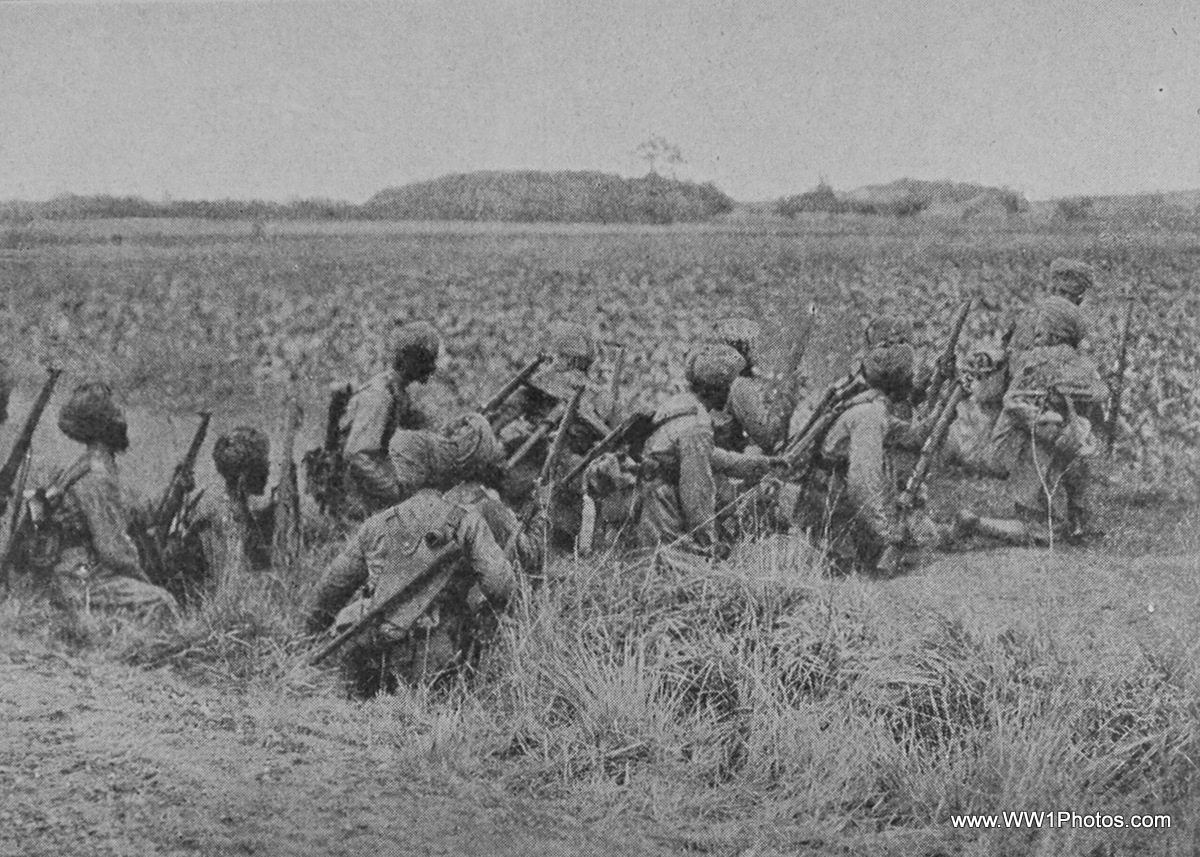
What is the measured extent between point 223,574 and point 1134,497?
17.6ft

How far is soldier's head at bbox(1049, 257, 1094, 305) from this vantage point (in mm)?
8000

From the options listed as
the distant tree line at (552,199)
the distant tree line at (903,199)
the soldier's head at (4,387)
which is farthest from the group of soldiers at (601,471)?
the distant tree line at (552,199)

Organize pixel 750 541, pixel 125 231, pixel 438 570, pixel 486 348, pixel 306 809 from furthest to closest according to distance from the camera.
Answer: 1. pixel 125 231
2. pixel 486 348
3. pixel 750 541
4. pixel 438 570
5. pixel 306 809

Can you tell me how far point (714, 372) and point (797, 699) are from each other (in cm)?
188

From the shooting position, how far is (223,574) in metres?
7.96

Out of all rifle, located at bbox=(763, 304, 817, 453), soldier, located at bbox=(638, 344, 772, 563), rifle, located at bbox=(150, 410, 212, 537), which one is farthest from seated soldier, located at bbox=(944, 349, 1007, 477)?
rifle, located at bbox=(150, 410, 212, 537)

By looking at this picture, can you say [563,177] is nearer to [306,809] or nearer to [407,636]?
[407,636]

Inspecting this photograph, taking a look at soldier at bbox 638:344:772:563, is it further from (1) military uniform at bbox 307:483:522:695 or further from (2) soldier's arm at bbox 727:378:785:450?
(1) military uniform at bbox 307:483:522:695

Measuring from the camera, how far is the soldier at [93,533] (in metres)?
7.85

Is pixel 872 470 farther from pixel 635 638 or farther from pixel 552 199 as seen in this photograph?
pixel 552 199

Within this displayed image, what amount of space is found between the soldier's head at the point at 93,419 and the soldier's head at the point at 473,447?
2.18 m

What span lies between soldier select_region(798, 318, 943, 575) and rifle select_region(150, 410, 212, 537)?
3667 mm

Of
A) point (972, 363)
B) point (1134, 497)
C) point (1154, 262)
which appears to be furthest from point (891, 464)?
point (1154, 262)

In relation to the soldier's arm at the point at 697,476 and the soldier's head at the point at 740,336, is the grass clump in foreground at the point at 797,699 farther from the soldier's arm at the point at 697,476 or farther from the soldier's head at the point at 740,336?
the soldier's head at the point at 740,336
